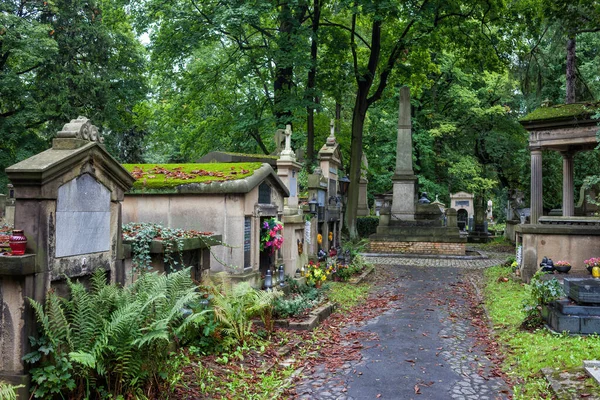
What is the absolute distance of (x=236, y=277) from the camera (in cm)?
945

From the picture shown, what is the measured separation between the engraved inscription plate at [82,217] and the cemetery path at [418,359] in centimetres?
278

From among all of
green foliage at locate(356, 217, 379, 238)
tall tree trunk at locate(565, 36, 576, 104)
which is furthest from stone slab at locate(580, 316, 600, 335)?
green foliage at locate(356, 217, 379, 238)

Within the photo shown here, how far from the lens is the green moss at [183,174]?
9.51 m

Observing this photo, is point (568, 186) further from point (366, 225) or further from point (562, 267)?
point (366, 225)

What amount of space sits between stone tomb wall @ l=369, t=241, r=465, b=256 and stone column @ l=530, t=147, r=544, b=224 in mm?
4993

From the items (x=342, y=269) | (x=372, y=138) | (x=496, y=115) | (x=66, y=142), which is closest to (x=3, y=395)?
(x=66, y=142)

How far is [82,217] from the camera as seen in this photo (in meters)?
5.02

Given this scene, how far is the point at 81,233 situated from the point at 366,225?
85.6 feet

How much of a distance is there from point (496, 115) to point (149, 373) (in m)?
31.2

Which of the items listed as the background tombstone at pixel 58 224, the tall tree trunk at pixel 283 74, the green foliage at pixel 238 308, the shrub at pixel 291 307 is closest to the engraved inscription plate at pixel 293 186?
the shrub at pixel 291 307

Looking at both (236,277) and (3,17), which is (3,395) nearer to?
(236,277)

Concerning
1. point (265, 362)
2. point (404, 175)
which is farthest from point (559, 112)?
point (265, 362)

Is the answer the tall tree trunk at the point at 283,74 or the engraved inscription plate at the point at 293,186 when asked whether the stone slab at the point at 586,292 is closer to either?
the engraved inscription plate at the point at 293,186

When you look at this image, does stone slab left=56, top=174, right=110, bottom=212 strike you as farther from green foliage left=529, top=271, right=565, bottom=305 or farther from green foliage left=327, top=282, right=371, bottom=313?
green foliage left=529, top=271, right=565, bottom=305
